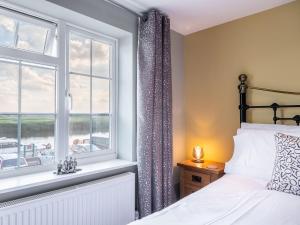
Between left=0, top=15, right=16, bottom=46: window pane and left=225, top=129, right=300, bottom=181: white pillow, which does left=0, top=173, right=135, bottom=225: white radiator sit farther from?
left=0, top=15, right=16, bottom=46: window pane

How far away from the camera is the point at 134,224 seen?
1.14 metres

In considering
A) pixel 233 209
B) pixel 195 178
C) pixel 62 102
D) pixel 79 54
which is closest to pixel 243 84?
pixel 195 178

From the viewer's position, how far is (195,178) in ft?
7.94

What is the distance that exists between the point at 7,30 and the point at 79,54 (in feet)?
1.94

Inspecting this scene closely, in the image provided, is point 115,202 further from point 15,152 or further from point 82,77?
point 82,77

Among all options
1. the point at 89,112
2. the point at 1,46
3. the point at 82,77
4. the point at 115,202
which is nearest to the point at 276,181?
the point at 115,202

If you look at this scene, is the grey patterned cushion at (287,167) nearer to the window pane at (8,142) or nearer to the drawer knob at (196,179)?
the drawer knob at (196,179)

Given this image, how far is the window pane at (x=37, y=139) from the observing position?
1713 millimetres

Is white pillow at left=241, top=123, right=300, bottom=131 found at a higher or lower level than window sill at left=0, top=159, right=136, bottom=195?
higher

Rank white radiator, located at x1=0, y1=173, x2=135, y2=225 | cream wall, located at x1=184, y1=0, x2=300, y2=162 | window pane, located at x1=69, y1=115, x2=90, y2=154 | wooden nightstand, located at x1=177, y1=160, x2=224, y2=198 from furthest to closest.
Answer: wooden nightstand, located at x1=177, y1=160, x2=224, y2=198
cream wall, located at x1=184, y1=0, x2=300, y2=162
window pane, located at x1=69, y1=115, x2=90, y2=154
white radiator, located at x1=0, y1=173, x2=135, y2=225

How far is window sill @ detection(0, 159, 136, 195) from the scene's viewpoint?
1414mm

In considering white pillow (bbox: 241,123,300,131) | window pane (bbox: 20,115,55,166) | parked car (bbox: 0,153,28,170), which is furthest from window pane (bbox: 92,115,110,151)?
white pillow (bbox: 241,123,300,131)

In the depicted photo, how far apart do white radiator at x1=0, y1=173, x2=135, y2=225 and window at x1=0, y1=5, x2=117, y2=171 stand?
0.37 metres

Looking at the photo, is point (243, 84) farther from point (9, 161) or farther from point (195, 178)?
point (9, 161)
